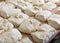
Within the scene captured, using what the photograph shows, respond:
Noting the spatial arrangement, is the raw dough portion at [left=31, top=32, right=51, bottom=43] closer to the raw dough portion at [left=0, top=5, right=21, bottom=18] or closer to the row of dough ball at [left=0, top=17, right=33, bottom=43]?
the row of dough ball at [left=0, top=17, right=33, bottom=43]

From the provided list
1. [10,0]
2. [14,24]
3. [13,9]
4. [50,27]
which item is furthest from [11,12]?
[50,27]

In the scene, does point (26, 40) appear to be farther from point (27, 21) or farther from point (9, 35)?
point (27, 21)

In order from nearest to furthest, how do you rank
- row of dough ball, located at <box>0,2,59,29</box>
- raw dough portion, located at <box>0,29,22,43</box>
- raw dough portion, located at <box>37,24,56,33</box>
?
raw dough portion, located at <box>0,29,22,43</box>, raw dough portion, located at <box>37,24,56,33</box>, row of dough ball, located at <box>0,2,59,29</box>

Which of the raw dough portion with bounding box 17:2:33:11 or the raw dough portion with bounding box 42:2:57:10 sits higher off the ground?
the raw dough portion with bounding box 42:2:57:10

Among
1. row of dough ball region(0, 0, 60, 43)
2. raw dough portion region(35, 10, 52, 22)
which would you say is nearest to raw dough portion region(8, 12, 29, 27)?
row of dough ball region(0, 0, 60, 43)

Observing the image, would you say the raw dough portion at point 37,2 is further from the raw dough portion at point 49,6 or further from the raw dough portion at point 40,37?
the raw dough portion at point 40,37

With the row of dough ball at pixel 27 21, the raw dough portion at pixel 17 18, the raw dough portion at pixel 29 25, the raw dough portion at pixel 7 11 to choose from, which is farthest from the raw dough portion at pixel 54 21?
the raw dough portion at pixel 7 11

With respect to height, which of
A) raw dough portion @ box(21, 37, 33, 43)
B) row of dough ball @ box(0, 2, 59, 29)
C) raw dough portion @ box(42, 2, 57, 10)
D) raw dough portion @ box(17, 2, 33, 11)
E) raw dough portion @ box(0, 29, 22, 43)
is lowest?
raw dough portion @ box(21, 37, 33, 43)
